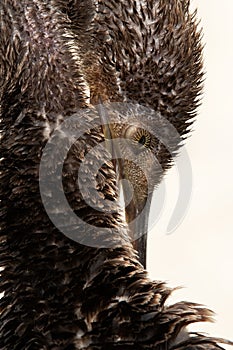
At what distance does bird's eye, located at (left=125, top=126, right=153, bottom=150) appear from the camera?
2.93 meters

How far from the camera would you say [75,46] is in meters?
2.61

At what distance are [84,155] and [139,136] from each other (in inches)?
22.7

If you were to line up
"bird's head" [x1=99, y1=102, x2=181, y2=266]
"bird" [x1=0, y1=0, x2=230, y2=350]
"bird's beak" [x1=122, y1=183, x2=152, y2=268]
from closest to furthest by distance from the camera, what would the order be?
"bird" [x1=0, y1=0, x2=230, y2=350] → "bird's beak" [x1=122, y1=183, x2=152, y2=268] → "bird's head" [x1=99, y1=102, x2=181, y2=266]

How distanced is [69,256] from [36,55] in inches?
22.3

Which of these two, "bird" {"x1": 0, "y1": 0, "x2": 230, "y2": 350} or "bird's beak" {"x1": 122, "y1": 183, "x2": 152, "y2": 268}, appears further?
"bird's beak" {"x1": 122, "y1": 183, "x2": 152, "y2": 268}

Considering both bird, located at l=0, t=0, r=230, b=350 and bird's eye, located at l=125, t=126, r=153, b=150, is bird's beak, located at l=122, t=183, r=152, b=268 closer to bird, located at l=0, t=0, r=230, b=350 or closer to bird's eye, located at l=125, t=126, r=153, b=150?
bird, located at l=0, t=0, r=230, b=350

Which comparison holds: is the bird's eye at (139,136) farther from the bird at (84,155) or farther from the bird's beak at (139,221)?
the bird's beak at (139,221)

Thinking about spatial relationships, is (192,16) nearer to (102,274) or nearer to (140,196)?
(140,196)

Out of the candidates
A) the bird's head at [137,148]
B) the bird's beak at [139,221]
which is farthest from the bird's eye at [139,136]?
the bird's beak at [139,221]

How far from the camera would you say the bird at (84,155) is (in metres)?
2.05

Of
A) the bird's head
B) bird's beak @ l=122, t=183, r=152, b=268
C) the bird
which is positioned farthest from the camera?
the bird's head

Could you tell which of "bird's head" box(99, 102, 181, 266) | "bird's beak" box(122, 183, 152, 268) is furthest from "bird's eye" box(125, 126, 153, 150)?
"bird's beak" box(122, 183, 152, 268)

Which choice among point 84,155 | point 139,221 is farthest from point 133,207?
point 84,155

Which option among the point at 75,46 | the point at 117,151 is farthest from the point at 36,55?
the point at 117,151
